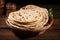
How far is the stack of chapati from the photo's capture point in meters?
A: 1.05

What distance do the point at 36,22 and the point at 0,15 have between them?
0.43 meters

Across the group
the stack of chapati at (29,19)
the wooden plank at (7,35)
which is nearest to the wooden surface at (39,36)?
the wooden plank at (7,35)

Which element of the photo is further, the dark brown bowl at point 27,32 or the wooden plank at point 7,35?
the wooden plank at point 7,35

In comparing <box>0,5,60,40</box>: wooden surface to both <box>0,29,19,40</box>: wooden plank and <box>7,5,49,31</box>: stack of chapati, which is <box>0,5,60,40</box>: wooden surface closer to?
<box>0,29,19,40</box>: wooden plank

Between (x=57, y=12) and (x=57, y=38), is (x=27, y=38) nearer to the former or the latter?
(x=57, y=38)

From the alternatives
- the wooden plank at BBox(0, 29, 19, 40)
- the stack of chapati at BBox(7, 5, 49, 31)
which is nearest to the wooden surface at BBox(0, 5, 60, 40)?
the wooden plank at BBox(0, 29, 19, 40)

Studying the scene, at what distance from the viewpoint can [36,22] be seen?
1.07 meters

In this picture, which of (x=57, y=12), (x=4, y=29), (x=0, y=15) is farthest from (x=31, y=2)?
(x=4, y=29)

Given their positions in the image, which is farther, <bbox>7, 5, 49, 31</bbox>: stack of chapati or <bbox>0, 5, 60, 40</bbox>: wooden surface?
<bbox>0, 5, 60, 40</bbox>: wooden surface

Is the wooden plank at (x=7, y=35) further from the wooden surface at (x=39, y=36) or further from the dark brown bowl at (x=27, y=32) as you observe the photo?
the dark brown bowl at (x=27, y=32)

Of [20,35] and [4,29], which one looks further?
[4,29]

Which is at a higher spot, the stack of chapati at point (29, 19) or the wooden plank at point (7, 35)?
the stack of chapati at point (29, 19)

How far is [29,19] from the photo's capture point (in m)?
1.08

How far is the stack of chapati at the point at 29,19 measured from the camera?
41.2 inches
